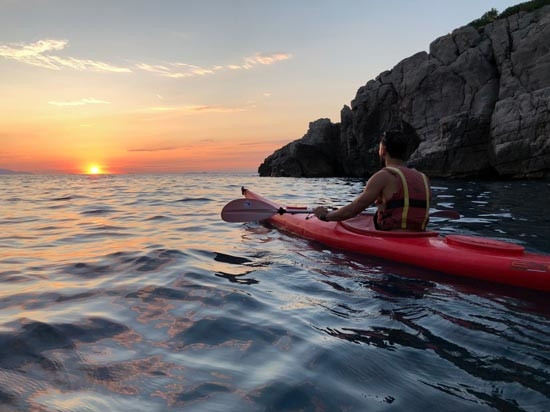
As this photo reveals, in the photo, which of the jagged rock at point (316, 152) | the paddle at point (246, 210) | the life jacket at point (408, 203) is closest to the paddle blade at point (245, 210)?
the paddle at point (246, 210)

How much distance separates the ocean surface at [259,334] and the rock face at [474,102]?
1871 centimetres

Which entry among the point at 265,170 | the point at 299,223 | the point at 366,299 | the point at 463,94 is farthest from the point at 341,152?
the point at 366,299

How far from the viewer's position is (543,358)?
8.27ft

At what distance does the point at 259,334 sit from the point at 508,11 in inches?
1289

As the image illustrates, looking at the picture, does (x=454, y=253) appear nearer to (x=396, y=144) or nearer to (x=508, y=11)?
(x=396, y=144)

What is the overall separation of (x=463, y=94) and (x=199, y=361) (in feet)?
94.5

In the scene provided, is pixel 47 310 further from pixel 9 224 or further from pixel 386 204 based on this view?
pixel 9 224

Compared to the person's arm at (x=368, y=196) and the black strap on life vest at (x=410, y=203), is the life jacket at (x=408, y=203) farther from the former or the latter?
the person's arm at (x=368, y=196)

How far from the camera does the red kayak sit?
159 inches

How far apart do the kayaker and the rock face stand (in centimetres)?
1925

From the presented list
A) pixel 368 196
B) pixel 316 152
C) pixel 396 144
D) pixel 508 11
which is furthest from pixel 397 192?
pixel 316 152

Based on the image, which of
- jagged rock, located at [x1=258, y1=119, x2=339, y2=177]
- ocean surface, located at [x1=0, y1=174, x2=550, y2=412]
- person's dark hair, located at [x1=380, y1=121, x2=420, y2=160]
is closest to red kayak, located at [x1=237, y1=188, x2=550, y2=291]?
ocean surface, located at [x1=0, y1=174, x2=550, y2=412]

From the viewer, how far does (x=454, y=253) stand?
14.9 ft

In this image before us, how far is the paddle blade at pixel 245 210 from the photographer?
7.63 metres
